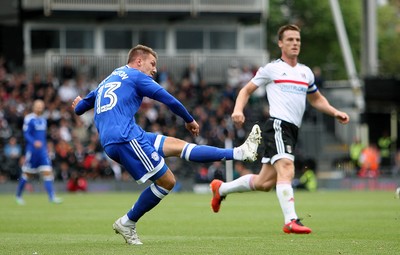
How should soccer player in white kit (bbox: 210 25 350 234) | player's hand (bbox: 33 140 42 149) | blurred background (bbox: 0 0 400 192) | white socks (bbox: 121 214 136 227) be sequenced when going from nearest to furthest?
1. white socks (bbox: 121 214 136 227)
2. soccer player in white kit (bbox: 210 25 350 234)
3. player's hand (bbox: 33 140 42 149)
4. blurred background (bbox: 0 0 400 192)

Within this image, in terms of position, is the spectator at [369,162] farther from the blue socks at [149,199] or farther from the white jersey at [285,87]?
the blue socks at [149,199]

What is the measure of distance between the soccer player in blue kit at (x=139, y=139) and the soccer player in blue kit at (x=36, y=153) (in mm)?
12788

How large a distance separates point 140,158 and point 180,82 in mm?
→ 29894

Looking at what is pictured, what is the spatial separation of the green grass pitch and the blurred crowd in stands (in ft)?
36.2

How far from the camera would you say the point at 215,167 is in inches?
1335

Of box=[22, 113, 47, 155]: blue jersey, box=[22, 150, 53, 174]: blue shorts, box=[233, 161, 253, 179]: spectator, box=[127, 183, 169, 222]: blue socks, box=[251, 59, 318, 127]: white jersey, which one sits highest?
box=[251, 59, 318, 127]: white jersey

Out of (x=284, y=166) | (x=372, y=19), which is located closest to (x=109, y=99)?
(x=284, y=166)

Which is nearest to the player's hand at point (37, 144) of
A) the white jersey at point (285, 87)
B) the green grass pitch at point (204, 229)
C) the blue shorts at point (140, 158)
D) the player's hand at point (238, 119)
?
the green grass pitch at point (204, 229)

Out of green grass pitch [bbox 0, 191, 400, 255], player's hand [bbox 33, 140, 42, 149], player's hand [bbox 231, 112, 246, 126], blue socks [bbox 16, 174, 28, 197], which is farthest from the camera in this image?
player's hand [bbox 33, 140, 42, 149]

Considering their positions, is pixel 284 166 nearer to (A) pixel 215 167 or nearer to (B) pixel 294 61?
(B) pixel 294 61

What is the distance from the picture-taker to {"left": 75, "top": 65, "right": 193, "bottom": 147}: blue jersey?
38.0ft

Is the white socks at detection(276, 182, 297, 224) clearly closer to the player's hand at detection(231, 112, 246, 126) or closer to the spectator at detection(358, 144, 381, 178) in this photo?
the player's hand at detection(231, 112, 246, 126)

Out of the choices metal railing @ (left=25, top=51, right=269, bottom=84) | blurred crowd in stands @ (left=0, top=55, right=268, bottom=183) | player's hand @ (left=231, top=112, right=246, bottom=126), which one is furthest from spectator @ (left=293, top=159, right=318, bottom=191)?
player's hand @ (left=231, top=112, right=246, bottom=126)

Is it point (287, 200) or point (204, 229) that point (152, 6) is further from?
point (287, 200)
